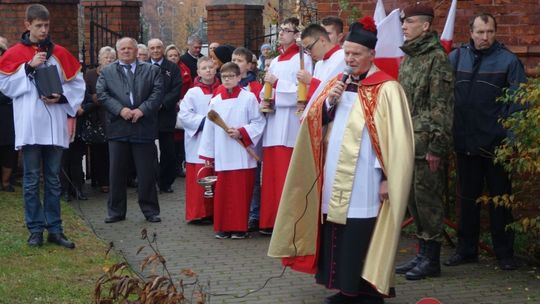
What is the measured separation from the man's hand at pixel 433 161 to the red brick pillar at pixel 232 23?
492 inches

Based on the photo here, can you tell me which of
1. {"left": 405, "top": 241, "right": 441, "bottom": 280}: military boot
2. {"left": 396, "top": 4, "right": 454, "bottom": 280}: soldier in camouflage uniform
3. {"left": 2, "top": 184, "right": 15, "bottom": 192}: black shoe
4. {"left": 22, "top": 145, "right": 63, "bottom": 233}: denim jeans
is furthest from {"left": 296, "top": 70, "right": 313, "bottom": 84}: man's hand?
{"left": 2, "top": 184, "right": 15, "bottom": 192}: black shoe

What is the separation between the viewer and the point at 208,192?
1079 centimetres

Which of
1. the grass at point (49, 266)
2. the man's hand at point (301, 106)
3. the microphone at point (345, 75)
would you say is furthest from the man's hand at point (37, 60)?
the microphone at point (345, 75)

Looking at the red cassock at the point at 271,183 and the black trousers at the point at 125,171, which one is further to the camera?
the black trousers at the point at 125,171

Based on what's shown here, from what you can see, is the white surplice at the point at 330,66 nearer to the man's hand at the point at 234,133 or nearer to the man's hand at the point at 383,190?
the man's hand at the point at 234,133

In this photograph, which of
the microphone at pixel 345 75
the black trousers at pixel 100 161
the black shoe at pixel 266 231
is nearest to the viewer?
the microphone at pixel 345 75

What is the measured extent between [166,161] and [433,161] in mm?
6124

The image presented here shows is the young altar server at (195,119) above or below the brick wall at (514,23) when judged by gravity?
below

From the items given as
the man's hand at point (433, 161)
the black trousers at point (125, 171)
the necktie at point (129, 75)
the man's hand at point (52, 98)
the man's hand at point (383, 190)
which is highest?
the necktie at point (129, 75)

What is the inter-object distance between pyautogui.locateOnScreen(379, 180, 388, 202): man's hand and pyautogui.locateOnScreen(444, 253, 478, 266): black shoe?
1.90 m

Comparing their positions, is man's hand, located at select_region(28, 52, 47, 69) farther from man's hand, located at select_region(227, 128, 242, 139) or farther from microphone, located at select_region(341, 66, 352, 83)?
microphone, located at select_region(341, 66, 352, 83)

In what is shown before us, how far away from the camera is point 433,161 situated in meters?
8.27

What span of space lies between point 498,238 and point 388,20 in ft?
6.96

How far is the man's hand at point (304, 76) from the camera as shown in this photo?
31.1 ft
